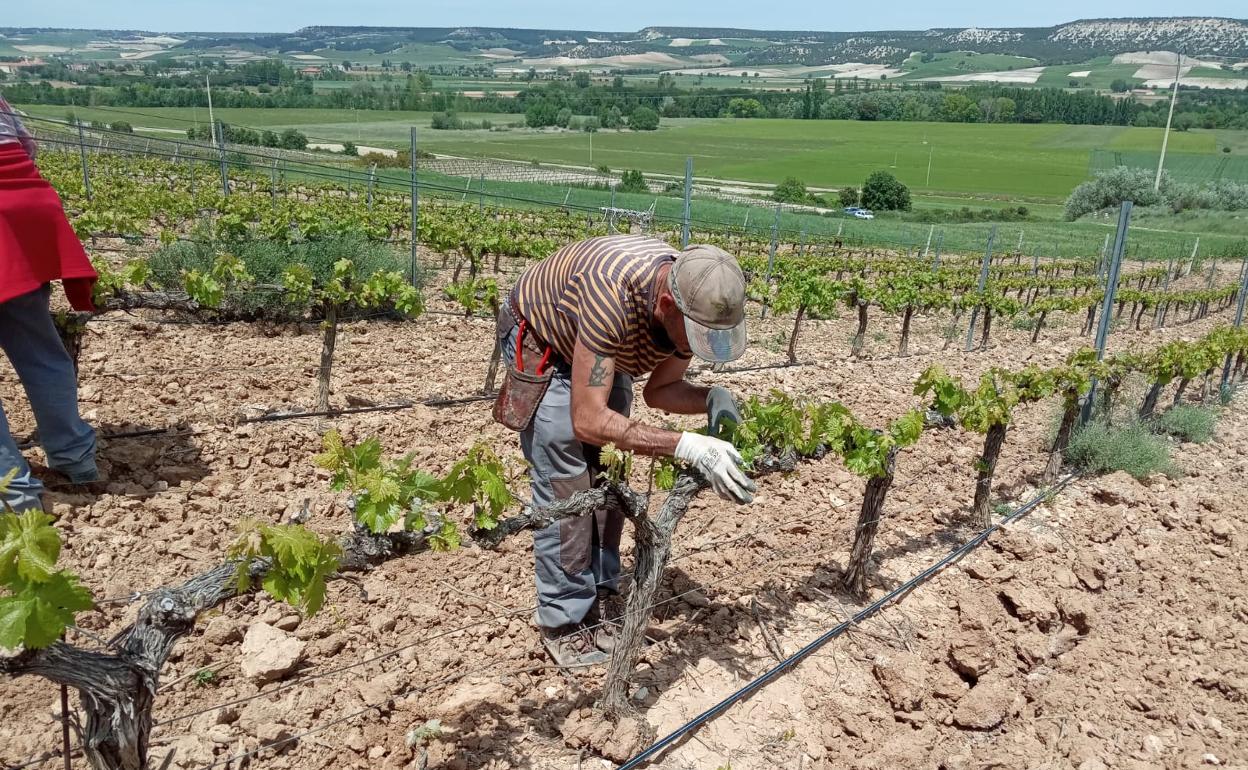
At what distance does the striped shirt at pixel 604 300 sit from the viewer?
3.12 meters

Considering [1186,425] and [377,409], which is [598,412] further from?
[1186,425]

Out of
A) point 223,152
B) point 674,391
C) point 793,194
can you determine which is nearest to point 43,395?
point 674,391

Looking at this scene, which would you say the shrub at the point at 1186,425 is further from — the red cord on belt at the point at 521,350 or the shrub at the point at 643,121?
the shrub at the point at 643,121

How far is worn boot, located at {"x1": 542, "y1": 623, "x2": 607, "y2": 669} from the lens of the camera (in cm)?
373

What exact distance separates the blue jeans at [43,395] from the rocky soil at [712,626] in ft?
0.79

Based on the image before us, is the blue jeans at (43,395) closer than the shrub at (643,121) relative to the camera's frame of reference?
Yes

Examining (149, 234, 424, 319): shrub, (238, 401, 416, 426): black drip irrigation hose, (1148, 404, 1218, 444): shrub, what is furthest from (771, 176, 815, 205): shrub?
(238, 401, 416, 426): black drip irrigation hose

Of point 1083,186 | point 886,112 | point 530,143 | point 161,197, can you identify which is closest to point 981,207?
point 1083,186

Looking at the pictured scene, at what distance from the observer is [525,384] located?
3516 millimetres

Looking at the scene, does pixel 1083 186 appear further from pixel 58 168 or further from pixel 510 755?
pixel 510 755

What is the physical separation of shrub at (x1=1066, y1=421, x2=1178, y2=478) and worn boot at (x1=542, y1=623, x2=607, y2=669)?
15.2ft

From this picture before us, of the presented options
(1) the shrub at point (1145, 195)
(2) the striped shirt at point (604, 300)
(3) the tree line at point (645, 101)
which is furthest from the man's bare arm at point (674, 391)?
(3) the tree line at point (645, 101)

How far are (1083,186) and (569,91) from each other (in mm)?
73751

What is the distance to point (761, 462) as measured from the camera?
383 cm
